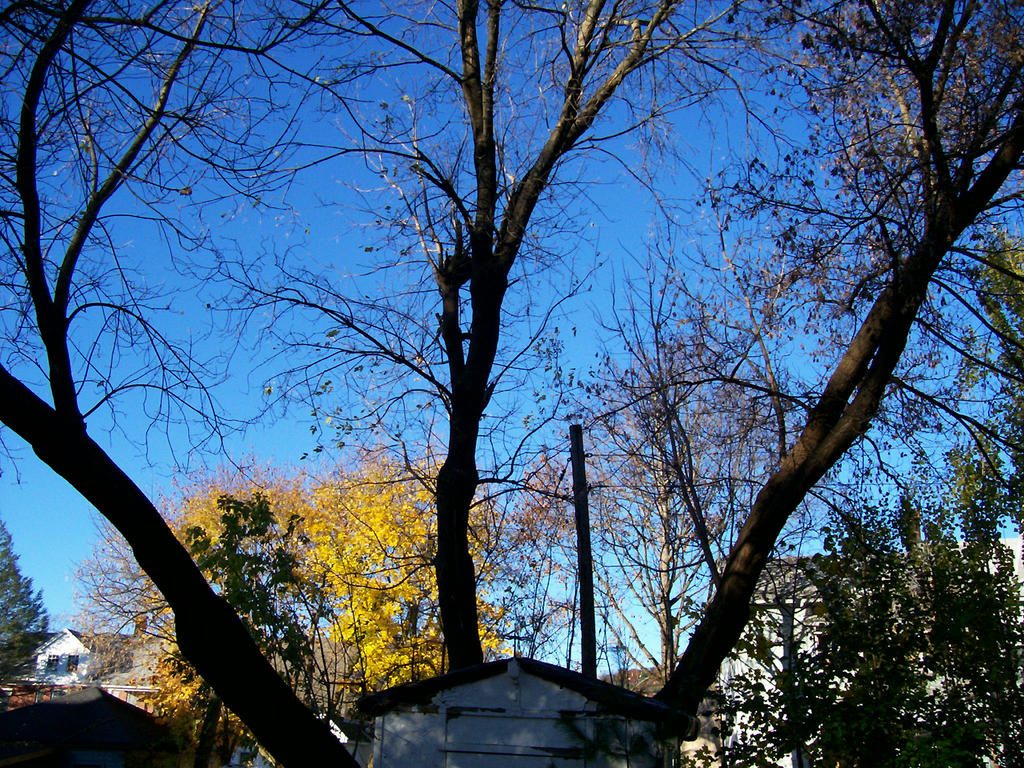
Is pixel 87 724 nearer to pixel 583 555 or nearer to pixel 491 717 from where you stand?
pixel 583 555

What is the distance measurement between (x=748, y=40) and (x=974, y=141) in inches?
98.5

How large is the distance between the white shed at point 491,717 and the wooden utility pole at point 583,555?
502 centimetres

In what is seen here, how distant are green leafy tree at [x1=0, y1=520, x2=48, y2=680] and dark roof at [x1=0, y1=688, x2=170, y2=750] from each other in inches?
1265

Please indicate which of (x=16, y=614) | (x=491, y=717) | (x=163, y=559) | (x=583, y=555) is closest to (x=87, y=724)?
(x=583, y=555)

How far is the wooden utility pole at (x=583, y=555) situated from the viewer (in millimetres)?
12125

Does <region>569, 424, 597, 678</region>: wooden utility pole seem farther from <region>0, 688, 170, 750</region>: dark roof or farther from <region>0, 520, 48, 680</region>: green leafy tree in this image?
<region>0, 520, 48, 680</region>: green leafy tree

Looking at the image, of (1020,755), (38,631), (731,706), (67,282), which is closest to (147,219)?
(67,282)

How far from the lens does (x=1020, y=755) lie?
29.4 ft

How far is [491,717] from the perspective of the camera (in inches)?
274

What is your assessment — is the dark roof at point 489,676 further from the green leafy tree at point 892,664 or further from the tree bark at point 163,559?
the tree bark at point 163,559

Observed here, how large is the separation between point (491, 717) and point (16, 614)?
6735 cm

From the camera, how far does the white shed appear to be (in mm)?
6789

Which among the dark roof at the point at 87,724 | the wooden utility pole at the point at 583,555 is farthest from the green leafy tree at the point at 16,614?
the wooden utility pole at the point at 583,555

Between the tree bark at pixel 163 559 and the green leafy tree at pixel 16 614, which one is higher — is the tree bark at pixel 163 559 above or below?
below
